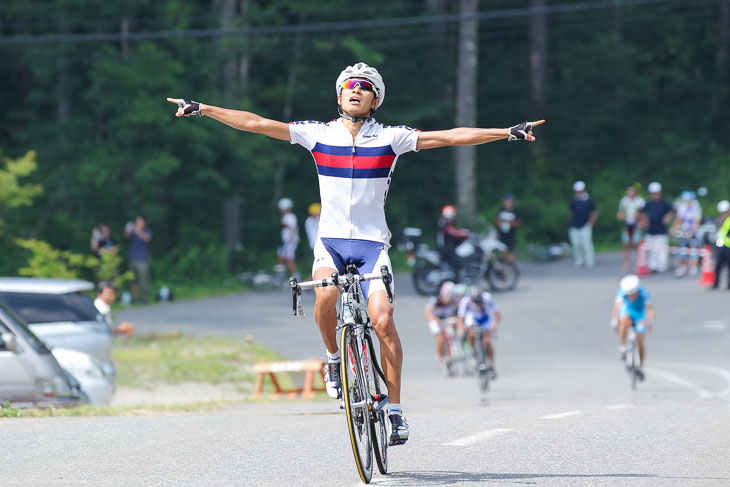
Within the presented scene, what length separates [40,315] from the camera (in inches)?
611

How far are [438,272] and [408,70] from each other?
16.6m

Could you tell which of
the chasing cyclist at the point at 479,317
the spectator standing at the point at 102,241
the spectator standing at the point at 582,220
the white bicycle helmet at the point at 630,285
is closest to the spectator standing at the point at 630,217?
the spectator standing at the point at 582,220

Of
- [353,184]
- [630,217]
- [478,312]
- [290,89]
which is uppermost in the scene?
[290,89]

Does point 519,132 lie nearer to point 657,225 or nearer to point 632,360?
point 632,360

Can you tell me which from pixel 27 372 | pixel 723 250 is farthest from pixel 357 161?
pixel 723 250

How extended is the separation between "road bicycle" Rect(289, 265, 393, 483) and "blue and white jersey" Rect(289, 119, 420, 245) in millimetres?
255

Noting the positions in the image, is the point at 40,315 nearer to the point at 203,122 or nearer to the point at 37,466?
the point at 37,466

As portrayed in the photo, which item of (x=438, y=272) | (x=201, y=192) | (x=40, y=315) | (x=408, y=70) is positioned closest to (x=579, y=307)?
(x=438, y=272)

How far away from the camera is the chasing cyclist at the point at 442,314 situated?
819 inches

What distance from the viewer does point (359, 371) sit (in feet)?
23.4

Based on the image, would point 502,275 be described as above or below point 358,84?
below

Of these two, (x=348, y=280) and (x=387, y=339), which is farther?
(x=387, y=339)

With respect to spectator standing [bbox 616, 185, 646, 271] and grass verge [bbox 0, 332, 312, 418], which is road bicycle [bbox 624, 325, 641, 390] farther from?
spectator standing [bbox 616, 185, 646, 271]

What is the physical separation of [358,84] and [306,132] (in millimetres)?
400
